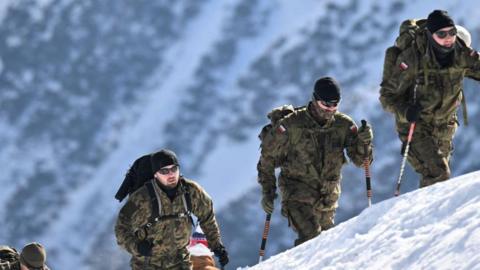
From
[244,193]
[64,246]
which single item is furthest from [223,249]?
[64,246]

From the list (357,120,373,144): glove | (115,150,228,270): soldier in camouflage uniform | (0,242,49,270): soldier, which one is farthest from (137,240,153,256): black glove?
(357,120,373,144): glove

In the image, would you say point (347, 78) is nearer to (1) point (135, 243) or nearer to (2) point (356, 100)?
(2) point (356, 100)

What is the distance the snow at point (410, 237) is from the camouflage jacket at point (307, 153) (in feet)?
4.82

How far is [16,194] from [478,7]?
83924mm

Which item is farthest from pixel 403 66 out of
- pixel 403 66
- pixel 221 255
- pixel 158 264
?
pixel 158 264

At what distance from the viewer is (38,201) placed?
17850cm

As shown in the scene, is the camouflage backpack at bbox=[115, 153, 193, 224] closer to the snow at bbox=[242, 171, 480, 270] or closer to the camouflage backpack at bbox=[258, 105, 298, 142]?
the snow at bbox=[242, 171, 480, 270]

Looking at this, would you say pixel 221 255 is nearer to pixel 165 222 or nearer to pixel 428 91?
pixel 165 222

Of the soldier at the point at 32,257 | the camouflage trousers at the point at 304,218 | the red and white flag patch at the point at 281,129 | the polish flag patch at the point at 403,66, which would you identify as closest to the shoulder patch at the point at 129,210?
the soldier at the point at 32,257

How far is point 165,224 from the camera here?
36.2ft

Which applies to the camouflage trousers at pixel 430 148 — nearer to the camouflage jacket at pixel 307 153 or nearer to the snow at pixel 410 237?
the camouflage jacket at pixel 307 153

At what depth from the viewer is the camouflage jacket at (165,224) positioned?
1081cm

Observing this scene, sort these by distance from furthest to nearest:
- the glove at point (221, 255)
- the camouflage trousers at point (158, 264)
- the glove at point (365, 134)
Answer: the glove at point (365, 134) → the glove at point (221, 255) → the camouflage trousers at point (158, 264)

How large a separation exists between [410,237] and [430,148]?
392 cm
